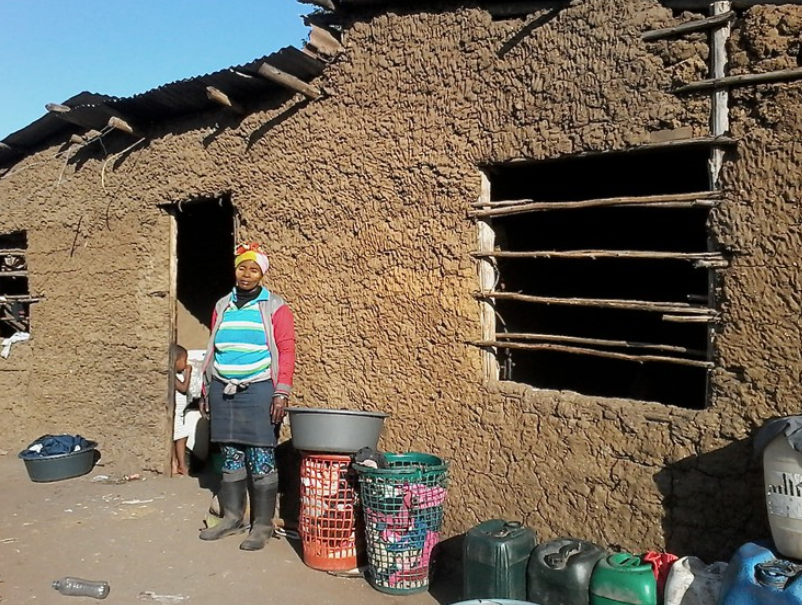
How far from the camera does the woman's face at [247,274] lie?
5000mm

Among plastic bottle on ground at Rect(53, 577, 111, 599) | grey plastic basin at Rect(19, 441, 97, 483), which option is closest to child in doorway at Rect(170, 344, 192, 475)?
grey plastic basin at Rect(19, 441, 97, 483)

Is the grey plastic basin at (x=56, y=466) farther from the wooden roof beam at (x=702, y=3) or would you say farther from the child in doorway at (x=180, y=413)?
the wooden roof beam at (x=702, y=3)

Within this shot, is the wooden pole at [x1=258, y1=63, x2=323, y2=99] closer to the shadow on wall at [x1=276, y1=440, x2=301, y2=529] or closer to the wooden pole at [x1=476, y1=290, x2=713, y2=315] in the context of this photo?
the wooden pole at [x1=476, y1=290, x2=713, y2=315]

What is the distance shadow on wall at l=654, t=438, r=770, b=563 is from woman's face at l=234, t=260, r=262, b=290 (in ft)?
8.75

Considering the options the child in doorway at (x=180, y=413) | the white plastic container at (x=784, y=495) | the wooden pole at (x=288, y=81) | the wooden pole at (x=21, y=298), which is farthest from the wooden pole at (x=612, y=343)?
the wooden pole at (x=21, y=298)

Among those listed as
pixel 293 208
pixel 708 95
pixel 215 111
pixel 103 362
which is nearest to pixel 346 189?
pixel 293 208

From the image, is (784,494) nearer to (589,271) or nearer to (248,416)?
(248,416)

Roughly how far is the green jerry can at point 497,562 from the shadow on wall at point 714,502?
672 mm

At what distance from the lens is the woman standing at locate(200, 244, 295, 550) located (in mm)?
→ 4898

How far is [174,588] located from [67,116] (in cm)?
413

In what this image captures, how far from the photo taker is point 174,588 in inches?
169

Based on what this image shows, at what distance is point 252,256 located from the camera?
16.4 feet

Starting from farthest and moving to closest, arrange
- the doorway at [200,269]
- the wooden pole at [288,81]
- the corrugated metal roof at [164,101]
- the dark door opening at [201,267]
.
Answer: the dark door opening at [201,267] < the doorway at [200,269] < the corrugated metal roof at [164,101] < the wooden pole at [288,81]

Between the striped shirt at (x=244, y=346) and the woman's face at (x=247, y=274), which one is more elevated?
the woman's face at (x=247, y=274)
